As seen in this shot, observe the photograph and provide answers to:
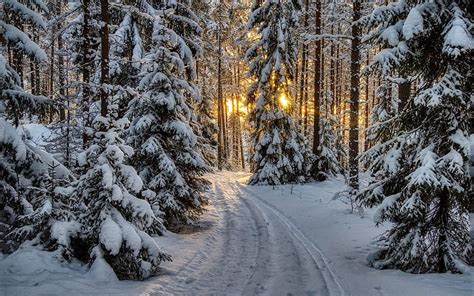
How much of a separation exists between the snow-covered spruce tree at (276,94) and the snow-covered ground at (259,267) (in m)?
7.63

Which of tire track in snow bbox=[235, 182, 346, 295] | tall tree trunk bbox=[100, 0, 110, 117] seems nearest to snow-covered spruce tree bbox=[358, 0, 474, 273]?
tire track in snow bbox=[235, 182, 346, 295]

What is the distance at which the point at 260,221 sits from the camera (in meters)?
15.2

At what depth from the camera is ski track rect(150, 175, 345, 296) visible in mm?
8344

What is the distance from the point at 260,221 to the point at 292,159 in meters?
9.67

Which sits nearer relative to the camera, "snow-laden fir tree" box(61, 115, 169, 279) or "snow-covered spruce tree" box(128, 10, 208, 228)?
"snow-laden fir tree" box(61, 115, 169, 279)

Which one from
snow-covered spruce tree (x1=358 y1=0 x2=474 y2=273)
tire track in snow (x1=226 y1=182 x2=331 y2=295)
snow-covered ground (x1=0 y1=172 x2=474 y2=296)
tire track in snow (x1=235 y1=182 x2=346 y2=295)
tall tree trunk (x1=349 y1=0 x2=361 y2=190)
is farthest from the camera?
tall tree trunk (x1=349 y1=0 x2=361 y2=190)

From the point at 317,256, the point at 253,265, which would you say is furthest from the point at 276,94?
the point at 253,265

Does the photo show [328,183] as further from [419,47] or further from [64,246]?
[64,246]

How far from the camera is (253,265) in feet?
32.7

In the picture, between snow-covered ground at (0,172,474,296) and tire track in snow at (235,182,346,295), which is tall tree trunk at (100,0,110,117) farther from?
tire track in snow at (235,182,346,295)

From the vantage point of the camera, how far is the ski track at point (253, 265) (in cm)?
834

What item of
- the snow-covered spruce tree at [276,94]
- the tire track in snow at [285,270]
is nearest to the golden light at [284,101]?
the snow-covered spruce tree at [276,94]

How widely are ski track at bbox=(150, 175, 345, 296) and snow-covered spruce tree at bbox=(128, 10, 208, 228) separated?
185 centimetres

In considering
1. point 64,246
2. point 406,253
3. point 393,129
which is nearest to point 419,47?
point 393,129
